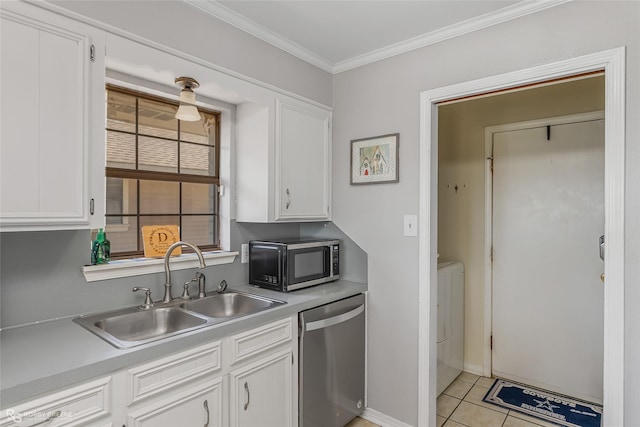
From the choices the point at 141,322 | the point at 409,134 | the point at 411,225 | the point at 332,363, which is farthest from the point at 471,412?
the point at 141,322

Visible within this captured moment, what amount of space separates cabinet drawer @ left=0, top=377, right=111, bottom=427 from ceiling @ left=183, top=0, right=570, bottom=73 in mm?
1715

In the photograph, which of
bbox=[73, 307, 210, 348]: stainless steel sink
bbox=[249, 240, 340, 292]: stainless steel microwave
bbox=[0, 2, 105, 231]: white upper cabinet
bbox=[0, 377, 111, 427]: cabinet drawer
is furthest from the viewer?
bbox=[249, 240, 340, 292]: stainless steel microwave

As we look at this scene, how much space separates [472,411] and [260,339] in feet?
5.67

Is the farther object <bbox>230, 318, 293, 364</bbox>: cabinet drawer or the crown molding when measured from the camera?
the crown molding

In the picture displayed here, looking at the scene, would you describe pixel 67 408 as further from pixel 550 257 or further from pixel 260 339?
pixel 550 257

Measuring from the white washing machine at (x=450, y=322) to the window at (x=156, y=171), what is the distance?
1702 mm

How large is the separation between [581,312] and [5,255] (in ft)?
11.2

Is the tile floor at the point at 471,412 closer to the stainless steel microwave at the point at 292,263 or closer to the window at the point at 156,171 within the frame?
the stainless steel microwave at the point at 292,263

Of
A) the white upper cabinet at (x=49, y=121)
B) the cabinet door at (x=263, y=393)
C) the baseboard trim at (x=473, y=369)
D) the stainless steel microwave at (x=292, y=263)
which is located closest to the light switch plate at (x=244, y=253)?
the stainless steel microwave at (x=292, y=263)

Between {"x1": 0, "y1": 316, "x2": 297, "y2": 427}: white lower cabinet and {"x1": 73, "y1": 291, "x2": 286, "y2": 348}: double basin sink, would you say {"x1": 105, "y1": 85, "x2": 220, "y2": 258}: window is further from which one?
{"x1": 0, "y1": 316, "x2": 297, "y2": 427}: white lower cabinet

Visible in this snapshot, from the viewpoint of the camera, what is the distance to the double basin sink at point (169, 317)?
1.56 metres

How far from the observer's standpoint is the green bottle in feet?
5.58

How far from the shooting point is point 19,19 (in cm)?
124

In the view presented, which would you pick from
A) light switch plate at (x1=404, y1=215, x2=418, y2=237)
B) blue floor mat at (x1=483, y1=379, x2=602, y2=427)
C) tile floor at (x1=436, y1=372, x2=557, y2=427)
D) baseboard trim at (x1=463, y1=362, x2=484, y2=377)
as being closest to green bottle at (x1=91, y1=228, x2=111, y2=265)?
light switch plate at (x1=404, y1=215, x2=418, y2=237)
